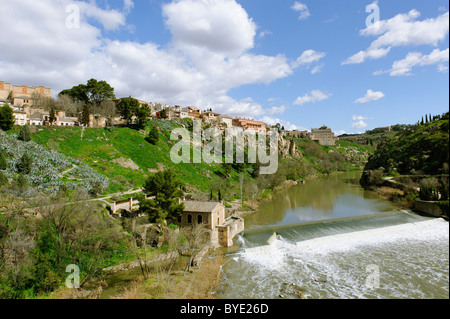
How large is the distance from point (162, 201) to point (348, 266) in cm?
1705

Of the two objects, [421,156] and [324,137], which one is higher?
[324,137]

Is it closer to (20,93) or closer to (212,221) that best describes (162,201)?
(212,221)

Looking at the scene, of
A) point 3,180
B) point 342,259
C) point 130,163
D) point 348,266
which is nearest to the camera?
point 348,266

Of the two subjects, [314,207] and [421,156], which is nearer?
[314,207]

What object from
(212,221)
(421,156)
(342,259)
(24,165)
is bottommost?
(342,259)

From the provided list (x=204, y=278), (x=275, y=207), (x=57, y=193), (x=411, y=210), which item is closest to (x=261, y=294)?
(x=204, y=278)

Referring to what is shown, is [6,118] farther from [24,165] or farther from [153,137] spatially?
[153,137]

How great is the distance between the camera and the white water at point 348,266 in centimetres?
1575

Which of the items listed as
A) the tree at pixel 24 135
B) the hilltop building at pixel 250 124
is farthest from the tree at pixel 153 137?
the hilltop building at pixel 250 124

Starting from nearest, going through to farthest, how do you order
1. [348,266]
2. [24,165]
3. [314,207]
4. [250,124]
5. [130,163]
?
[348,266]
[24,165]
[130,163]
[314,207]
[250,124]

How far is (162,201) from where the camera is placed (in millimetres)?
24078

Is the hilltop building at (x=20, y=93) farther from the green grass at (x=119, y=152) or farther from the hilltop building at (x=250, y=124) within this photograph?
the hilltop building at (x=250, y=124)

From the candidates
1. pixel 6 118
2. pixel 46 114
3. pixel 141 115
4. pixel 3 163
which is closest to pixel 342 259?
pixel 3 163
